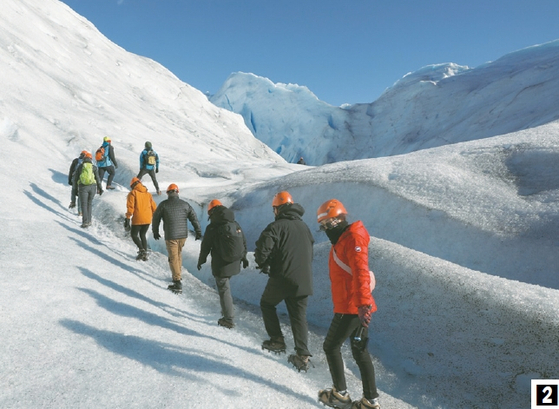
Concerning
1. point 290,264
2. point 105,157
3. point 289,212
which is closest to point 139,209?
point 289,212

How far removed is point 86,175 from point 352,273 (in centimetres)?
829

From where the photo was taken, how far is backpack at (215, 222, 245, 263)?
514cm

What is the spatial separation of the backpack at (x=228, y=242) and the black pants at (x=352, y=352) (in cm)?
210

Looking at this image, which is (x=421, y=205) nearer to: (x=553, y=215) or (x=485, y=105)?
(x=553, y=215)

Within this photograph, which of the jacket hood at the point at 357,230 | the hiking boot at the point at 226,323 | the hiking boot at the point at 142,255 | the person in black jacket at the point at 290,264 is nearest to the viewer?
the jacket hood at the point at 357,230

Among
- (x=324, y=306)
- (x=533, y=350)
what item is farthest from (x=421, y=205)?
(x=533, y=350)

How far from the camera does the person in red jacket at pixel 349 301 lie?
3.21m

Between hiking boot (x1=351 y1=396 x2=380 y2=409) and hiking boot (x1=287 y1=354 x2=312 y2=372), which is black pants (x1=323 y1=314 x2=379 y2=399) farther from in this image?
hiking boot (x1=287 y1=354 x2=312 y2=372)

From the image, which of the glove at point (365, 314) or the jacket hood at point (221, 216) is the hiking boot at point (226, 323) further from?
the glove at point (365, 314)

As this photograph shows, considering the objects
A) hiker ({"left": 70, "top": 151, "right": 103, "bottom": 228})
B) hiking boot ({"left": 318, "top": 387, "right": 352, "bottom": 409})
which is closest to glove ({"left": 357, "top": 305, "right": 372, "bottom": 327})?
hiking boot ({"left": 318, "top": 387, "right": 352, "bottom": 409})

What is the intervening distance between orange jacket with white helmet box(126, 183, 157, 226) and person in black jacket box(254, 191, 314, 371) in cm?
434

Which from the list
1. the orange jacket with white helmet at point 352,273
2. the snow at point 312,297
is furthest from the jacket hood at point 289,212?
the snow at point 312,297

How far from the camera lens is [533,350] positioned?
14.0ft

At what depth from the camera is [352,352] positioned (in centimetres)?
346
